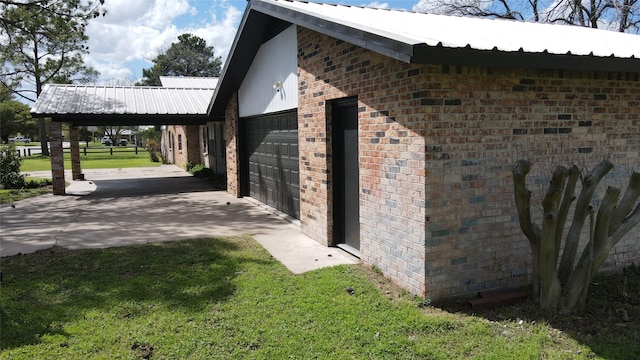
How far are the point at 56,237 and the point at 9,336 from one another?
14.6 ft

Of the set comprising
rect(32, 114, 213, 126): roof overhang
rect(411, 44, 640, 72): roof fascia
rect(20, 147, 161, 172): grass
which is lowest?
rect(20, 147, 161, 172): grass

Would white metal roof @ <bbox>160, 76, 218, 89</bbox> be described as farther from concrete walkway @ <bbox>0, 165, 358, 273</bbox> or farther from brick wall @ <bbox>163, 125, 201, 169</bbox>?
concrete walkway @ <bbox>0, 165, 358, 273</bbox>

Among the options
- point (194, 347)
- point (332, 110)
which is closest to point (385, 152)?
point (332, 110)

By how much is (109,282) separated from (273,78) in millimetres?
5504

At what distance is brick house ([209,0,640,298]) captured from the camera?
15.8ft

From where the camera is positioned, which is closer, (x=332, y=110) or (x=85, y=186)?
(x=332, y=110)

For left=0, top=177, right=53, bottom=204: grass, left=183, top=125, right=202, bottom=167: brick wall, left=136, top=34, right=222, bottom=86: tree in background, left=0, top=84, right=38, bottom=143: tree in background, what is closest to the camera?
left=0, top=177, right=53, bottom=204: grass

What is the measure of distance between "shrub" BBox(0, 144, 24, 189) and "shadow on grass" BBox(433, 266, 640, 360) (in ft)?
54.4

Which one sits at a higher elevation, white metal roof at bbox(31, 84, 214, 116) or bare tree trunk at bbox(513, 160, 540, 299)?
white metal roof at bbox(31, 84, 214, 116)

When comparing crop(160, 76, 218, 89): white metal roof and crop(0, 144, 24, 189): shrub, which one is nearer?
crop(0, 144, 24, 189): shrub

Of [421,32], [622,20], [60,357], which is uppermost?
[622,20]

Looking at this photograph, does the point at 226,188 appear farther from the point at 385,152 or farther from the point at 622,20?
the point at 622,20

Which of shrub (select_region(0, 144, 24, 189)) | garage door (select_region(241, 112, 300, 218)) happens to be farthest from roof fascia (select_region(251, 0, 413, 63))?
shrub (select_region(0, 144, 24, 189))

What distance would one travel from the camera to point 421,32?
5.42 m
